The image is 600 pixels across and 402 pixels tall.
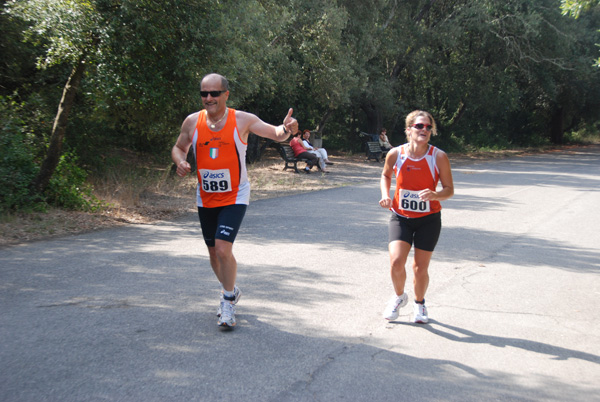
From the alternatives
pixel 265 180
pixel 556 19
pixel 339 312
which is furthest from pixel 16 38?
pixel 556 19

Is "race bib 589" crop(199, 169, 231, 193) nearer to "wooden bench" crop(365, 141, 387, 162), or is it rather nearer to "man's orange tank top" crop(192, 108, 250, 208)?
"man's orange tank top" crop(192, 108, 250, 208)

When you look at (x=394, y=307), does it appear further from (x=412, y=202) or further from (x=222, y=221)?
(x=222, y=221)

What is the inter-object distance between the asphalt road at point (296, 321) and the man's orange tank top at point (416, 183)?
1.00 metres

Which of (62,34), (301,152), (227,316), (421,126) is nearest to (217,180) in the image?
(227,316)

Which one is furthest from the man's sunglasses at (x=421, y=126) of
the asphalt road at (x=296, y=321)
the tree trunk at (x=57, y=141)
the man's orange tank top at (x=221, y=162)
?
the tree trunk at (x=57, y=141)

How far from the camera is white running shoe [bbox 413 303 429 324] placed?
5035mm

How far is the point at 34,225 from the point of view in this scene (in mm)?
8750

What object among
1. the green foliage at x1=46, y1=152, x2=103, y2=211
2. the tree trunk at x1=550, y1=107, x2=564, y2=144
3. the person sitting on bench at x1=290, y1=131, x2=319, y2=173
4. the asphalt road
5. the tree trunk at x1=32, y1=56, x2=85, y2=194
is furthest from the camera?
the tree trunk at x1=550, y1=107, x2=564, y2=144

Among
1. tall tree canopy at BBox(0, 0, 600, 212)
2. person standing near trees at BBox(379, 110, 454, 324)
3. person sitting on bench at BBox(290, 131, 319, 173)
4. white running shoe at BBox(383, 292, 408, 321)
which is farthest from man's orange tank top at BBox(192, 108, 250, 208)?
person sitting on bench at BBox(290, 131, 319, 173)

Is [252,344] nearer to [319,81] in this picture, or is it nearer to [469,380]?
[469,380]

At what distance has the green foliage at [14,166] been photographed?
9.32 meters

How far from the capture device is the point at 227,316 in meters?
4.74

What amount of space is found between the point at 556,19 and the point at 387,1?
10.2m

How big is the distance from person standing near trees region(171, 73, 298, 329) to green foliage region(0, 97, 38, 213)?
5597 millimetres
